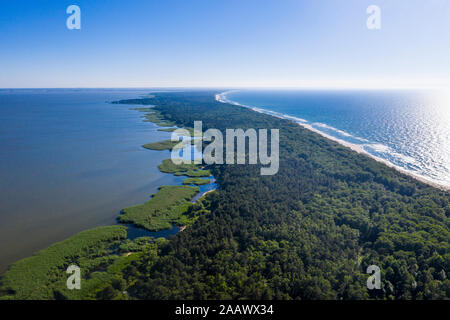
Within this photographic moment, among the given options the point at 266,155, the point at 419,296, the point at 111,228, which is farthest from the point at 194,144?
the point at 419,296

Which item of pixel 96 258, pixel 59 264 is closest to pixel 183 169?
pixel 96 258

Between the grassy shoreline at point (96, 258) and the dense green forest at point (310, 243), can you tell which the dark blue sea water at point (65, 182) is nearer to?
the grassy shoreline at point (96, 258)

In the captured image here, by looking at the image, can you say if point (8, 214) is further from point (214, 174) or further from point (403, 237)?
point (403, 237)

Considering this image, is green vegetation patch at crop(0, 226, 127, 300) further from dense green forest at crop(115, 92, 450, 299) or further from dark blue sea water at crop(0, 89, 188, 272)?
dense green forest at crop(115, 92, 450, 299)

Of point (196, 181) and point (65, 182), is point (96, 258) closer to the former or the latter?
point (196, 181)

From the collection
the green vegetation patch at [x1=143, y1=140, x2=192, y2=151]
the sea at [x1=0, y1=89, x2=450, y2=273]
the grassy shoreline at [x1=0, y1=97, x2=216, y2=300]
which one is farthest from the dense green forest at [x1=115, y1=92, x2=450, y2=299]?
the green vegetation patch at [x1=143, y1=140, x2=192, y2=151]

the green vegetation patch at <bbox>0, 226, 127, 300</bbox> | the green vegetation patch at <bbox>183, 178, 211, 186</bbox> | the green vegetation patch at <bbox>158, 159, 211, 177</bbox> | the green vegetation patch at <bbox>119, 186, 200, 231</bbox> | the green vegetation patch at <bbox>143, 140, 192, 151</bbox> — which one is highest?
the green vegetation patch at <bbox>143, 140, 192, 151</bbox>

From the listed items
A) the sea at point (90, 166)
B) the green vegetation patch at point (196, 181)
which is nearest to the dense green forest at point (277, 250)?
the sea at point (90, 166)
